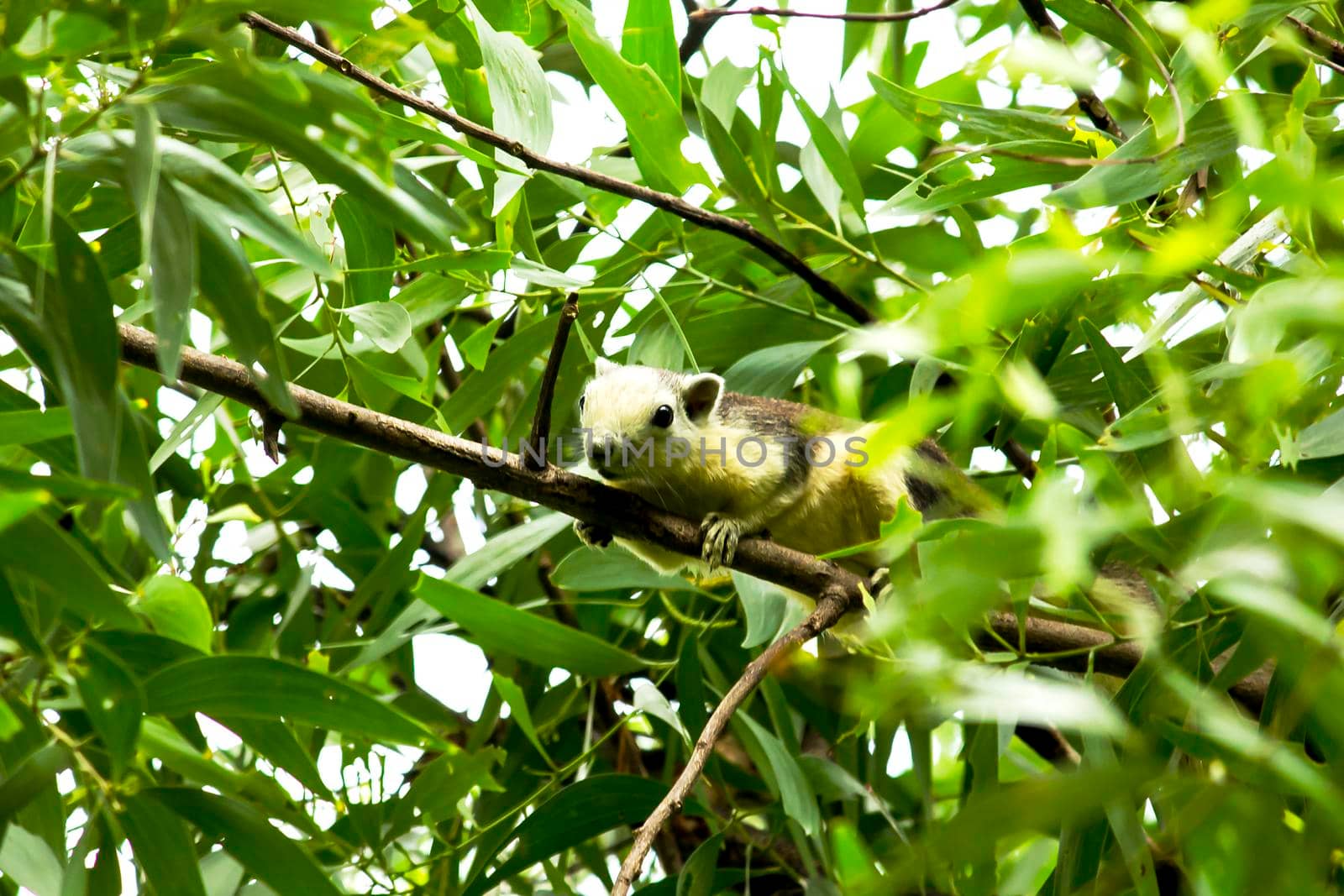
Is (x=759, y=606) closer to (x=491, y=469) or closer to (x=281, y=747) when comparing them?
(x=491, y=469)

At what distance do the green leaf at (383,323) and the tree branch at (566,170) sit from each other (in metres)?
0.31

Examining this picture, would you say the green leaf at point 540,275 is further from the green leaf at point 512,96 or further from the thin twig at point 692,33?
the thin twig at point 692,33

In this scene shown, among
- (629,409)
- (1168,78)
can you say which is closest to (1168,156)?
(1168,78)

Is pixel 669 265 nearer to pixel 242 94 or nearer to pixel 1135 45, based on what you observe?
pixel 1135 45

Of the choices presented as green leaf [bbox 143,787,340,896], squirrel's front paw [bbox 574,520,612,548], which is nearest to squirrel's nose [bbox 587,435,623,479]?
squirrel's front paw [bbox 574,520,612,548]

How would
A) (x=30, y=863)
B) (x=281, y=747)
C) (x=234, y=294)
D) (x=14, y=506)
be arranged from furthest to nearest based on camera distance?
(x=281, y=747)
(x=30, y=863)
(x=234, y=294)
(x=14, y=506)

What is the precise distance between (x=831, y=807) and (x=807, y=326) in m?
1.16

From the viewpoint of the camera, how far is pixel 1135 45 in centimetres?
204

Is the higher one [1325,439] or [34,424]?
[34,424]

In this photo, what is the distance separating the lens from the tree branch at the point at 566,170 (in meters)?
1.84

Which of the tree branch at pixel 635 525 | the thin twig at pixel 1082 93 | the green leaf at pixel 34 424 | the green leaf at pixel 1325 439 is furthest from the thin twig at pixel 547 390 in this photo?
the thin twig at pixel 1082 93

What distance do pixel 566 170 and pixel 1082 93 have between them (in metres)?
0.99

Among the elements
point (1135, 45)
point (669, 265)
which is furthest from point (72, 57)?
point (1135, 45)

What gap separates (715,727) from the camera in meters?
1.72
